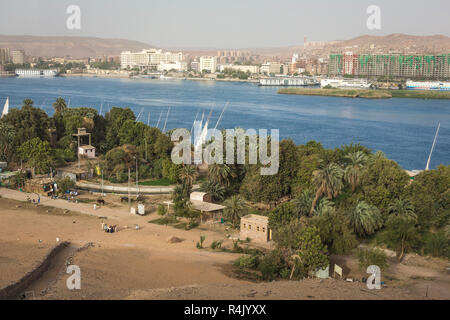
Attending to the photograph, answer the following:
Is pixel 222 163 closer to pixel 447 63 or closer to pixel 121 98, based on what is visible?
pixel 121 98

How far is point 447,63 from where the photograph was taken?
88.8 m

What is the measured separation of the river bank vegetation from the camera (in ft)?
38.3

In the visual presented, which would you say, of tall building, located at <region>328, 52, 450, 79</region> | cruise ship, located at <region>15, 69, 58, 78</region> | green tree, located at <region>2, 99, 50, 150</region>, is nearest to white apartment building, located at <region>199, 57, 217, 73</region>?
tall building, located at <region>328, 52, 450, 79</region>

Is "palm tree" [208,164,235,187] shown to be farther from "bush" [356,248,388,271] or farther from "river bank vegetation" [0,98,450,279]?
"bush" [356,248,388,271]

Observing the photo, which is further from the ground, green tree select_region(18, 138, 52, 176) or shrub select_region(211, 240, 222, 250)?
green tree select_region(18, 138, 52, 176)

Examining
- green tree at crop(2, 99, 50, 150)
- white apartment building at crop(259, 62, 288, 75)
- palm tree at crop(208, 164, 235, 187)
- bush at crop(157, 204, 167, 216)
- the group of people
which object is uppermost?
white apartment building at crop(259, 62, 288, 75)

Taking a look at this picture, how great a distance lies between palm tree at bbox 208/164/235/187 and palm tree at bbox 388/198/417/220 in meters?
6.11

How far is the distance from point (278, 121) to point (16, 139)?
2565 centimetres

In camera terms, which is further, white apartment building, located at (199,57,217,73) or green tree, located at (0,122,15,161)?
white apartment building, located at (199,57,217,73)

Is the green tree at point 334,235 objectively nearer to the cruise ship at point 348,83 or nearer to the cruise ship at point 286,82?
the cruise ship at point 348,83

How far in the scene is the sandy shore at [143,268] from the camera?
930 centimetres

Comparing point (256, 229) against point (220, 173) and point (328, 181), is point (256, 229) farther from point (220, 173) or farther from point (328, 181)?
point (220, 173)

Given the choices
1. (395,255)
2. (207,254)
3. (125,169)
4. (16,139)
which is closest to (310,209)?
(395,255)

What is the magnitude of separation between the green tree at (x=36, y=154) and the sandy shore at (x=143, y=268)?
4.21 metres
